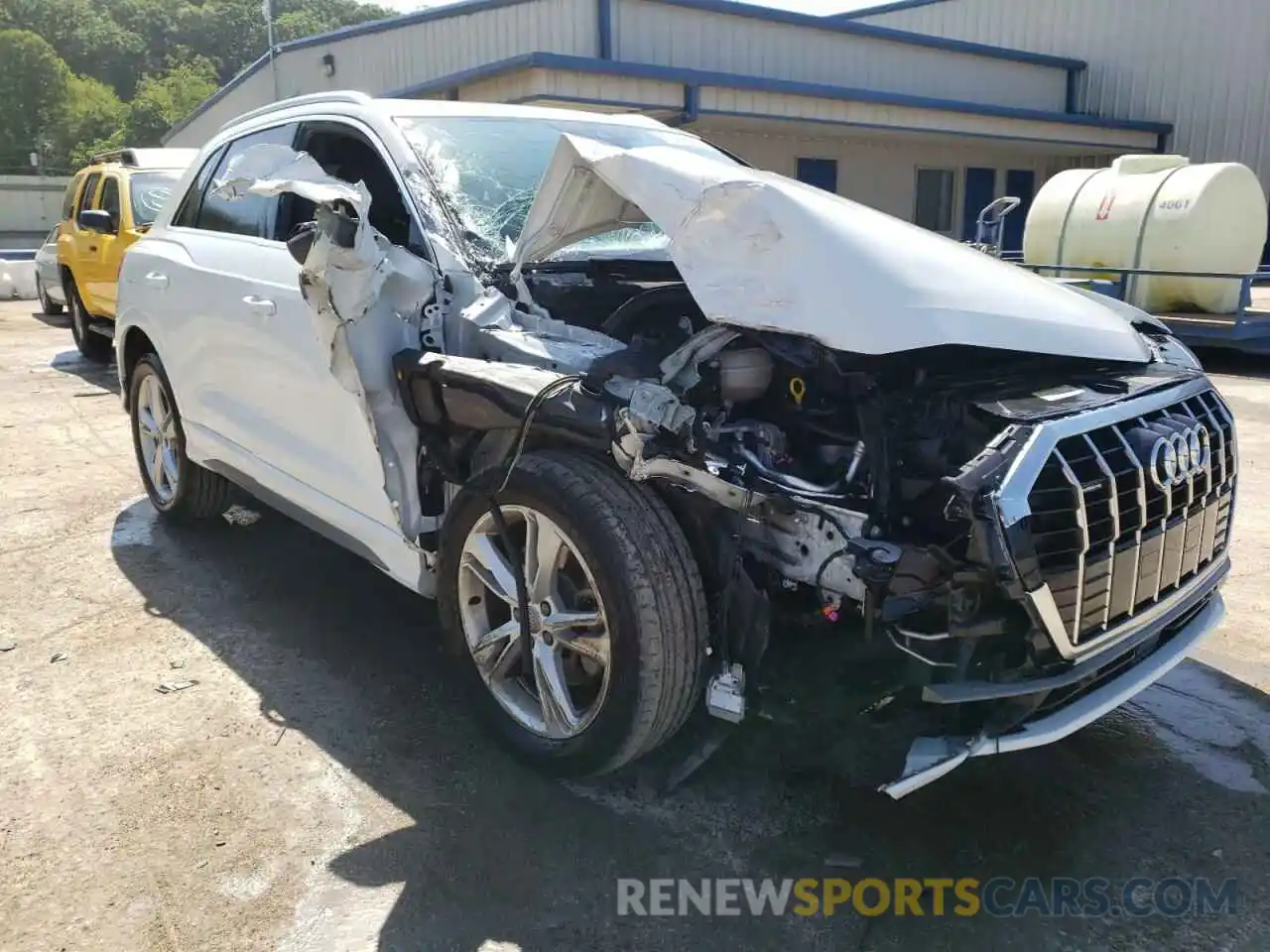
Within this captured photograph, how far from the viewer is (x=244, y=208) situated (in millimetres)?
4379

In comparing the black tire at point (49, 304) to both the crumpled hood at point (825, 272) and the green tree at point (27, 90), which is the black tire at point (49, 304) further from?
the green tree at point (27, 90)

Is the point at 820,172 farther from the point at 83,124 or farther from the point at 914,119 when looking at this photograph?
the point at 83,124

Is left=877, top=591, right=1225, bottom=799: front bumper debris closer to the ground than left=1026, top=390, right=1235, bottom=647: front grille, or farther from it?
closer to the ground

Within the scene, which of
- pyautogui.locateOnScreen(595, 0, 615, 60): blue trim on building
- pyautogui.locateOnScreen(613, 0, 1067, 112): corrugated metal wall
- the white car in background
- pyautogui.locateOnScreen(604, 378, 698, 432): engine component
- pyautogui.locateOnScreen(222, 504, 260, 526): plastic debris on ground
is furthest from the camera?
pyautogui.locateOnScreen(613, 0, 1067, 112): corrugated metal wall

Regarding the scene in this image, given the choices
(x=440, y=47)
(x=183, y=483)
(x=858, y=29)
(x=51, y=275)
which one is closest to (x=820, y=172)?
(x=858, y=29)

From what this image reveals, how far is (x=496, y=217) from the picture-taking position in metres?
3.58

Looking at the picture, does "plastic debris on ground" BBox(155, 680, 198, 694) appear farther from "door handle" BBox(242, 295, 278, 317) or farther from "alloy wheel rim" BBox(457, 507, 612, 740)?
"door handle" BBox(242, 295, 278, 317)

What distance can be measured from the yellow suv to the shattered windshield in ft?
21.0

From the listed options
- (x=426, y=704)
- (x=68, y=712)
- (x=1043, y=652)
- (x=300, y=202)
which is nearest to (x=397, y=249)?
(x=300, y=202)

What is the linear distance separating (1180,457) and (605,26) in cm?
1333

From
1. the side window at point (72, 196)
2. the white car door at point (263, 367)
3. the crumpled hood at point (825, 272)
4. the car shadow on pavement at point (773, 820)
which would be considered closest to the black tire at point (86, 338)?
the side window at point (72, 196)

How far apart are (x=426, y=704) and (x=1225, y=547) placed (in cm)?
254

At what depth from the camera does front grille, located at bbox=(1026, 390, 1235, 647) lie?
2338 mm

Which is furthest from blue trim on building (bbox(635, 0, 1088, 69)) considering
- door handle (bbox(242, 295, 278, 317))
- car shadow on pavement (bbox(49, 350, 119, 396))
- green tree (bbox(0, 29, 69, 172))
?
green tree (bbox(0, 29, 69, 172))
